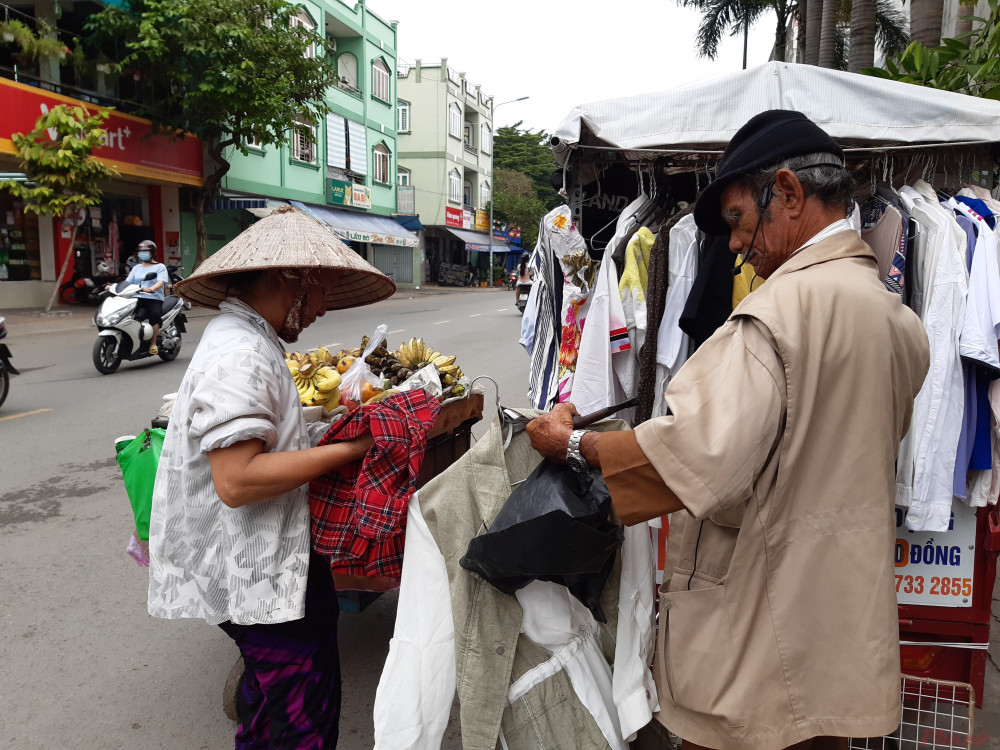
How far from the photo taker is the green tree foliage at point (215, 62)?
15219 mm

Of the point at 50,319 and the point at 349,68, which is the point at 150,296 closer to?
the point at 50,319

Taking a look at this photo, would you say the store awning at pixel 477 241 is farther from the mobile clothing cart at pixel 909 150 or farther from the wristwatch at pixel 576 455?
the wristwatch at pixel 576 455

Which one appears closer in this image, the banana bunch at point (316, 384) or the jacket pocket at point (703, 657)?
the jacket pocket at point (703, 657)

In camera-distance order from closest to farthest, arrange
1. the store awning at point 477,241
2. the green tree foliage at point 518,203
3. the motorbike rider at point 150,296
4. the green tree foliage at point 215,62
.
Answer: the motorbike rider at point 150,296 < the green tree foliage at point 215,62 < the store awning at point 477,241 < the green tree foliage at point 518,203

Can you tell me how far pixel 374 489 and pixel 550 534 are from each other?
514mm

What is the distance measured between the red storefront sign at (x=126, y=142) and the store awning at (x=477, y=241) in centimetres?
2068

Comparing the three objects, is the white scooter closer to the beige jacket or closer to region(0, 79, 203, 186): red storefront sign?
region(0, 79, 203, 186): red storefront sign

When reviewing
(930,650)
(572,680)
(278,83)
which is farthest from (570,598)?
(278,83)

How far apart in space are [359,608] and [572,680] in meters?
1.17

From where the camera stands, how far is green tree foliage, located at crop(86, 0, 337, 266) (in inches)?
599

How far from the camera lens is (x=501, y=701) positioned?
1.86m

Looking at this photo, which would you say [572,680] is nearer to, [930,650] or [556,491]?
[556,491]

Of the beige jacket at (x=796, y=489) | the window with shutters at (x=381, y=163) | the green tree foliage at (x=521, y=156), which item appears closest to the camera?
the beige jacket at (x=796, y=489)

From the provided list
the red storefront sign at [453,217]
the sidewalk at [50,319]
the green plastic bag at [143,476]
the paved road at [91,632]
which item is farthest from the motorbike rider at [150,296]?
the red storefront sign at [453,217]
